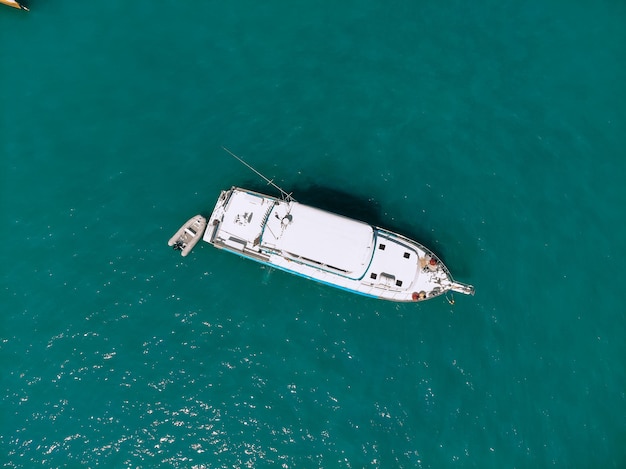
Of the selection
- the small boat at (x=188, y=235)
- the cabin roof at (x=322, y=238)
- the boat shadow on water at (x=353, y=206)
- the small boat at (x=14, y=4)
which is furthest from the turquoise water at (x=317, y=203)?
the cabin roof at (x=322, y=238)

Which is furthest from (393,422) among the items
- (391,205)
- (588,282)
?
(588,282)

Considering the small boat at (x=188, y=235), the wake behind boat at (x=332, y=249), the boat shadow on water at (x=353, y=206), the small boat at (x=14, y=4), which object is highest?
the small boat at (x=14, y=4)

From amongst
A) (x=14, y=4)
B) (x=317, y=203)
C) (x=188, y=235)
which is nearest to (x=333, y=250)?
(x=317, y=203)

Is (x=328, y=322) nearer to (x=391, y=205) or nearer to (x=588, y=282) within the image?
(x=391, y=205)

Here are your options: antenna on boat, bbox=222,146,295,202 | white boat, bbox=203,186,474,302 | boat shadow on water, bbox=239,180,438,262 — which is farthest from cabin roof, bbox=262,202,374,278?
boat shadow on water, bbox=239,180,438,262

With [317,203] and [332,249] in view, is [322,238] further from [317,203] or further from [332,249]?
[317,203]

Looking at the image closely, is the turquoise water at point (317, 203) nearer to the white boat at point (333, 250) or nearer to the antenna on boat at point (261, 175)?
the antenna on boat at point (261, 175)

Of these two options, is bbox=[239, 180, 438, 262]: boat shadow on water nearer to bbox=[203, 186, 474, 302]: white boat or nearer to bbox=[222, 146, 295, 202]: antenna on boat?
bbox=[222, 146, 295, 202]: antenna on boat
